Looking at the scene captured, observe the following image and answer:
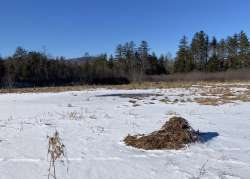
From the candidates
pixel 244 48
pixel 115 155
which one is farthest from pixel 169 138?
pixel 244 48

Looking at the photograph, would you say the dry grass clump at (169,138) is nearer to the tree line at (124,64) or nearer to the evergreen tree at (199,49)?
the tree line at (124,64)

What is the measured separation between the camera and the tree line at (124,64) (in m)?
61.2

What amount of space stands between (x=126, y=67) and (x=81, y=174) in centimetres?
7497

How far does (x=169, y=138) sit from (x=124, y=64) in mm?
75654

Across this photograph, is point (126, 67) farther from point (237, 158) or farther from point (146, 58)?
point (237, 158)

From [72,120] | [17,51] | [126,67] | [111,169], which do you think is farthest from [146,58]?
[111,169]

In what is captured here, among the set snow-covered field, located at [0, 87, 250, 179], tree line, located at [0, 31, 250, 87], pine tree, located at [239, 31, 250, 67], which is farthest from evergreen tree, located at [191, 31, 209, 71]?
snow-covered field, located at [0, 87, 250, 179]

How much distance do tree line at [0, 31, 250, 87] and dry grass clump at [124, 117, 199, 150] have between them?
4488cm

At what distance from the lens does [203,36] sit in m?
83.9

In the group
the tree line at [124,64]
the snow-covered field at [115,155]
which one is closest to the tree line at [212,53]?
the tree line at [124,64]

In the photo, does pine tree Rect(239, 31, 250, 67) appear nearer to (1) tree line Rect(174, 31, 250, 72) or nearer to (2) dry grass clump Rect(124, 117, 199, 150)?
(1) tree line Rect(174, 31, 250, 72)

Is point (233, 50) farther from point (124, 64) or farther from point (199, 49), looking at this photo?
point (124, 64)

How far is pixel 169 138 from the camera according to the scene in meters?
6.95

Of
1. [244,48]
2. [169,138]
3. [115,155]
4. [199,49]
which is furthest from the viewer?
[199,49]
